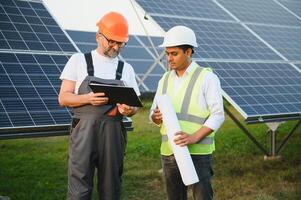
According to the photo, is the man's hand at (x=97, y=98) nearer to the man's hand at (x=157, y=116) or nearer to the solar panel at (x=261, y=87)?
the man's hand at (x=157, y=116)

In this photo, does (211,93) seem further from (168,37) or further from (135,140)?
(135,140)

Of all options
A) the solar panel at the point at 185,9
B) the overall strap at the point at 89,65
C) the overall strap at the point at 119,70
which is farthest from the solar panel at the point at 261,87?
the overall strap at the point at 89,65

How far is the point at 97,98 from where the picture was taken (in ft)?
12.9

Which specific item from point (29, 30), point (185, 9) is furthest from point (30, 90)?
point (185, 9)

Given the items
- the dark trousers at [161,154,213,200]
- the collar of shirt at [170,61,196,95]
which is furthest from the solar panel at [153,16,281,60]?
the dark trousers at [161,154,213,200]

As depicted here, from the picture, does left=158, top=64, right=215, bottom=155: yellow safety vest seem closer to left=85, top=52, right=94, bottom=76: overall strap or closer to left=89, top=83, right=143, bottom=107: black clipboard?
left=89, top=83, right=143, bottom=107: black clipboard

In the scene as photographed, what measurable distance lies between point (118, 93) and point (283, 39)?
8975 mm

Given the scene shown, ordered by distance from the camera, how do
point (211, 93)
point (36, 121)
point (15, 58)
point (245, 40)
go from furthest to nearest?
point (245, 40) → point (15, 58) → point (36, 121) → point (211, 93)

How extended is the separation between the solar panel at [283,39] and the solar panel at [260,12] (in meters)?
0.35

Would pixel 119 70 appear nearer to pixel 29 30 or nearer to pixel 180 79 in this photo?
pixel 180 79

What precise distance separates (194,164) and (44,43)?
407 cm

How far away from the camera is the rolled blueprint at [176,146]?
4109 mm

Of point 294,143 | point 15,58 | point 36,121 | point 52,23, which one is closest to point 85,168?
point 36,121

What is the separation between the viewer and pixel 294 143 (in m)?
12.1
